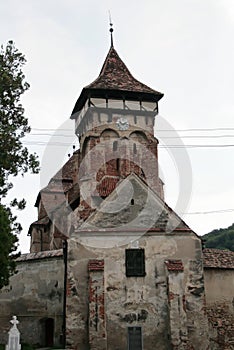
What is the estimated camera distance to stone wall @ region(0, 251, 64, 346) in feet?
85.6

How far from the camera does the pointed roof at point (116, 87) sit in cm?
3319

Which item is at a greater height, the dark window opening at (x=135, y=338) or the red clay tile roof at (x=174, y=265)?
the red clay tile roof at (x=174, y=265)

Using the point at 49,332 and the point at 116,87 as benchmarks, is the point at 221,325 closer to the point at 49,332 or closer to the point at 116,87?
the point at 49,332

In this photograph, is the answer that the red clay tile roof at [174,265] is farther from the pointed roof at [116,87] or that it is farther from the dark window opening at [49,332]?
the pointed roof at [116,87]

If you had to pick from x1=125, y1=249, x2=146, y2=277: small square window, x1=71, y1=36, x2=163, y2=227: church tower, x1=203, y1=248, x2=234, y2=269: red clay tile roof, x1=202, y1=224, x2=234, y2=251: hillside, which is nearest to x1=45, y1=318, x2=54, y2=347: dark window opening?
x1=125, y1=249, x2=146, y2=277: small square window

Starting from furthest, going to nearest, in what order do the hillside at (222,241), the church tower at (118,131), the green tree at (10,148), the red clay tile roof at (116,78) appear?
the hillside at (222,241) < the red clay tile roof at (116,78) < the church tower at (118,131) < the green tree at (10,148)

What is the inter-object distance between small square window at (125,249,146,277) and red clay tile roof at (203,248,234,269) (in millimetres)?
4489

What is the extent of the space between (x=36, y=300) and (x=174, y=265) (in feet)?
30.1

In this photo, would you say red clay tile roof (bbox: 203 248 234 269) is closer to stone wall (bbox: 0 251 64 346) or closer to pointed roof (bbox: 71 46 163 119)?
stone wall (bbox: 0 251 64 346)

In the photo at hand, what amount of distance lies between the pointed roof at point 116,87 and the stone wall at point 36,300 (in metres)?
12.0

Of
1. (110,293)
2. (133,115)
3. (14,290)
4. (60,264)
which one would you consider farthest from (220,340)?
(133,115)

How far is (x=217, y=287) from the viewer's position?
A: 2483 centimetres

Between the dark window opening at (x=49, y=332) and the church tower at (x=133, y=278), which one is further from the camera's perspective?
the dark window opening at (x=49, y=332)

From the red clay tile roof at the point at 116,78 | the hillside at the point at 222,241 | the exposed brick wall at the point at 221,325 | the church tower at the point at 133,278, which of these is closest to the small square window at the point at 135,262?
the church tower at the point at 133,278
